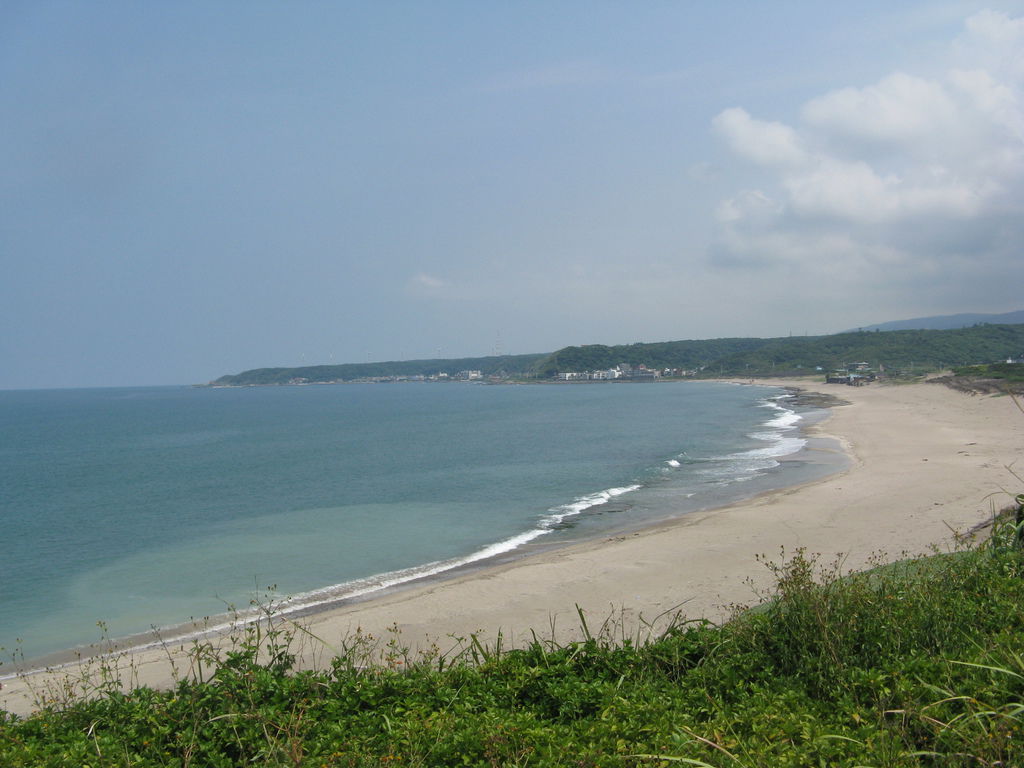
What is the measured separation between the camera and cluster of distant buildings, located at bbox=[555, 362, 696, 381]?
168500 mm

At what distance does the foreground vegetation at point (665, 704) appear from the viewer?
345 centimetres

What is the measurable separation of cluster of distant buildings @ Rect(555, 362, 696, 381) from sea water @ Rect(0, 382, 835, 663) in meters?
116

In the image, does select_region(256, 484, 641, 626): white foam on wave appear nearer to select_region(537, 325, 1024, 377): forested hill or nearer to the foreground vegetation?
the foreground vegetation

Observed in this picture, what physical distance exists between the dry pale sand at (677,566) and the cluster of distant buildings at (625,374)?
143m

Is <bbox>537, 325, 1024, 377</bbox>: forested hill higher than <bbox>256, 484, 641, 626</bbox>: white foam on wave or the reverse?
higher

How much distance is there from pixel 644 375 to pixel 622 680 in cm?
17187

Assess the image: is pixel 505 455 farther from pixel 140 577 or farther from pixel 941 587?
pixel 941 587

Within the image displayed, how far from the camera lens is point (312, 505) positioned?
2583cm

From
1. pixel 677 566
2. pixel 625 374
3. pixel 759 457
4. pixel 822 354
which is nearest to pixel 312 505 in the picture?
pixel 677 566

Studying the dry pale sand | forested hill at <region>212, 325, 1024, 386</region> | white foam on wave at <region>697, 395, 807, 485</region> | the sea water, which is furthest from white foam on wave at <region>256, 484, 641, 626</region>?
forested hill at <region>212, 325, 1024, 386</region>

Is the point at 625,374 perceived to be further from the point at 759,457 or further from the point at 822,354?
the point at 759,457

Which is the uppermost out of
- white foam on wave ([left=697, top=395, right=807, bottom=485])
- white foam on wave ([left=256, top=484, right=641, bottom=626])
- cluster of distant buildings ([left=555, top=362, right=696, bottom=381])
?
cluster of distant buildings ([left=555, top=362, right=696, bottom=381])

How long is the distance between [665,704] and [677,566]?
10.4 m

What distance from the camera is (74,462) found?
4238cm
